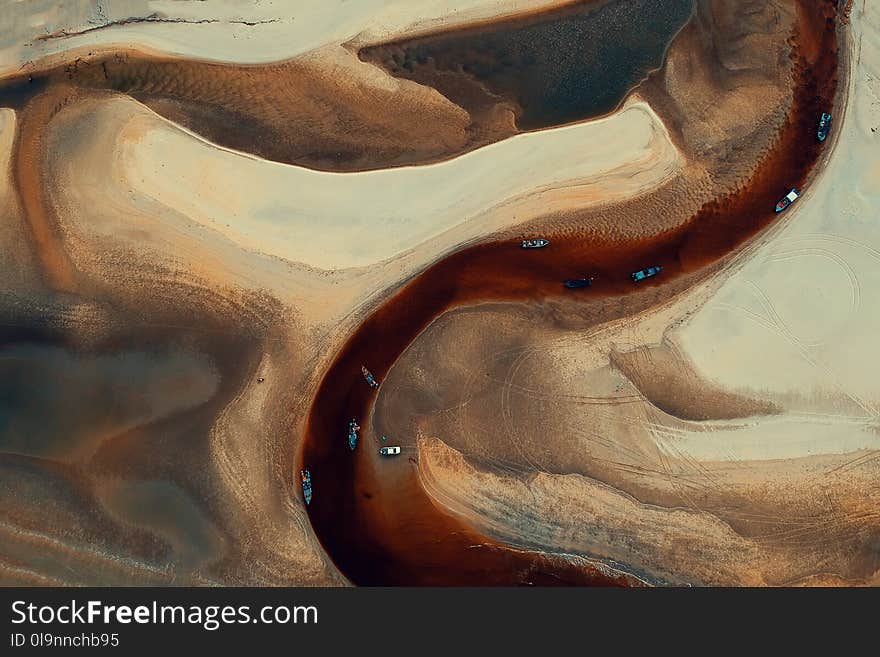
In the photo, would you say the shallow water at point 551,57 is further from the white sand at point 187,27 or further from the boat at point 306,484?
the boat at point 306,484

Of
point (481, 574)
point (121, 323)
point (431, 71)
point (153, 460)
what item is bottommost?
point (481, 574)

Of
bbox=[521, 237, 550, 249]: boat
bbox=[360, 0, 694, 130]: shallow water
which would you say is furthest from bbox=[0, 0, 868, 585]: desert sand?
bbox=[360, 0, 694, 130]: shallow water

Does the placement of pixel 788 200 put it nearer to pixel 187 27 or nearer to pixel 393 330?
pixel 393 330

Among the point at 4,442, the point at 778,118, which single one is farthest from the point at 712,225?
the point at 4,442

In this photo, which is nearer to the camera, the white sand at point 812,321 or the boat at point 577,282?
the white sand at point 812,321

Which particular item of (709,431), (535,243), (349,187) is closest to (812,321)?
(709,431)

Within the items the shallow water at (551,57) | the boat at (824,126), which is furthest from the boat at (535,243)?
the boat at (824,126)
